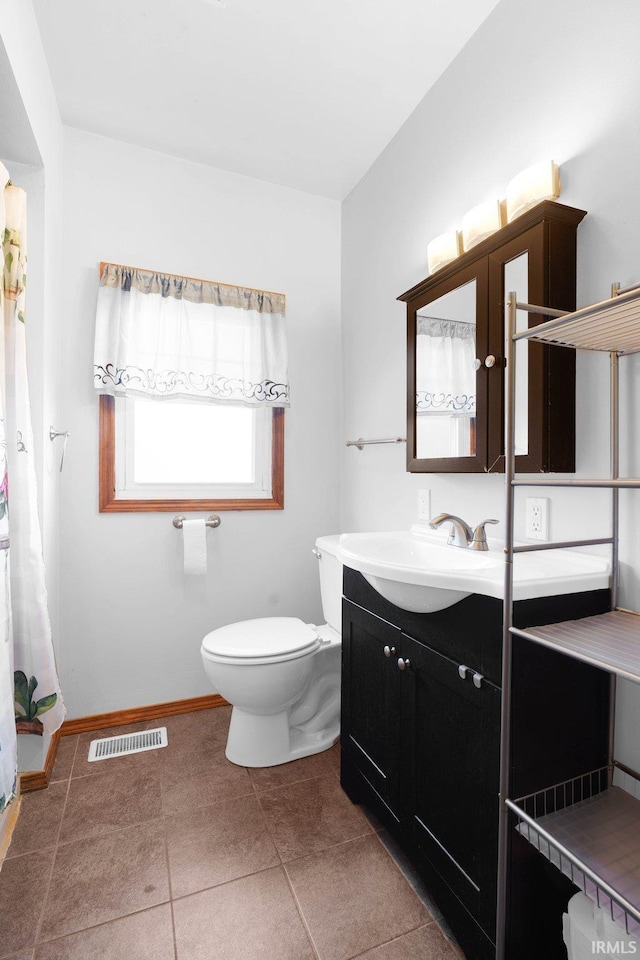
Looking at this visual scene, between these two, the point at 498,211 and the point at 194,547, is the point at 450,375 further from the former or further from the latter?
the point at 194,547

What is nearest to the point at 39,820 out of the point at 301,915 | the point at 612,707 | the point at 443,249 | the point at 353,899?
the point at 301,915

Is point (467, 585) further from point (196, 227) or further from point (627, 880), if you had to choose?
point (196, 227)

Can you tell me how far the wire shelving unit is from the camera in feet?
2.81

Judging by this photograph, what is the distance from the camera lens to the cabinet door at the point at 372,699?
54.1 inches

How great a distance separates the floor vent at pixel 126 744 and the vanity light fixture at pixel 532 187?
234 centimetres

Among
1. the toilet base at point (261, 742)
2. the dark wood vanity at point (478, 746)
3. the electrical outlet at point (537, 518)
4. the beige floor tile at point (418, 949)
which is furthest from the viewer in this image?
the toilet base at point (261, 742)

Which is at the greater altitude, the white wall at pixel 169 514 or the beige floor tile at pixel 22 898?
the white wall at pixel 169 514

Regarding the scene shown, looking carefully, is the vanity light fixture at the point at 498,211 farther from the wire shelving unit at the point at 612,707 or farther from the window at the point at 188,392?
the window at the point at 188,392

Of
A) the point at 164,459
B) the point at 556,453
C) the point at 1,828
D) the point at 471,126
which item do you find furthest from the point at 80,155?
the point at 1,828

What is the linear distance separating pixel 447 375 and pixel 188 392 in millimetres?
1186

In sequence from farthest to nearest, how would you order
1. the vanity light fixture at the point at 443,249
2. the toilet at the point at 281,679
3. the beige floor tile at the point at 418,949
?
the toilet at the point at 281,679, the vanity light fixture at the point at 443,249, the beige floor tile at the point at 418,949

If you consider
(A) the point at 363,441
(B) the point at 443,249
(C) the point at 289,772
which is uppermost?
(B) the point at 443,249

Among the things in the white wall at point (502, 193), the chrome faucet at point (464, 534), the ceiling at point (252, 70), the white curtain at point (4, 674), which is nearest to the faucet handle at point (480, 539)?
the chrome faucet at point (464, 534)

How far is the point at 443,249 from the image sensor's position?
5.52ft
